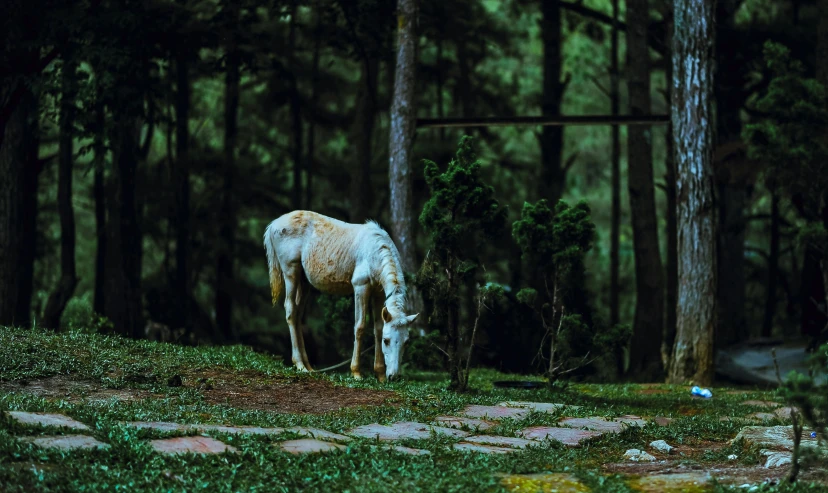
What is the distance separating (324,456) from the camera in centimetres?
631

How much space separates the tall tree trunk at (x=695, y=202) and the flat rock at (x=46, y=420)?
1041cm

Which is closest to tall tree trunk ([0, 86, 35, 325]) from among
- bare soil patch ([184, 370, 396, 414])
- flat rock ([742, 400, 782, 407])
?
bare soil patch ([184, 370, 396, 414])

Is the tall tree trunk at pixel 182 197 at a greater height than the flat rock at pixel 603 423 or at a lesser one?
greater

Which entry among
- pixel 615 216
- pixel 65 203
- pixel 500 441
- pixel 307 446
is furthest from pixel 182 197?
pixel 307 446

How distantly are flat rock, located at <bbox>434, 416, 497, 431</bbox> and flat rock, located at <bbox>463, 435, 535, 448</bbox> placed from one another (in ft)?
1.12

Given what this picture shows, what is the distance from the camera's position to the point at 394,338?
Answer: 11055 mm

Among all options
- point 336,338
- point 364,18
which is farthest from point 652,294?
point 364,18

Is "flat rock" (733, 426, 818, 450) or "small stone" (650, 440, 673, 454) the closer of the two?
"flat rock" (733, 426, 818, 450)

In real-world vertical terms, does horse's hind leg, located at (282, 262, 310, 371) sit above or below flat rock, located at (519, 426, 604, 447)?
above

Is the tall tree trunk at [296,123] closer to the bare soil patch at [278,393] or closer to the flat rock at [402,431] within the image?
the bare soil patch at [278,393]

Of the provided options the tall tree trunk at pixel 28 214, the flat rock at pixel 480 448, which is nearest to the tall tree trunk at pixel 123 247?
the tall tree trunk at pixel 28 214

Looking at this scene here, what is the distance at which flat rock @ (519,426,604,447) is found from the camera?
767 cm

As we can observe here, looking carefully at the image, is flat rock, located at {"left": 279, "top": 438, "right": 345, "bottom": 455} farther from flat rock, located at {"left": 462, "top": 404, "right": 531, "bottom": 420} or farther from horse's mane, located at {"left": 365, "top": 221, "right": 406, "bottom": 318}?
horse's mane, located at {"left": 365, "top": 221, "right": 406, "bottom": 318}

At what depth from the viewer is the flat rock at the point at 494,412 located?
8758mm
